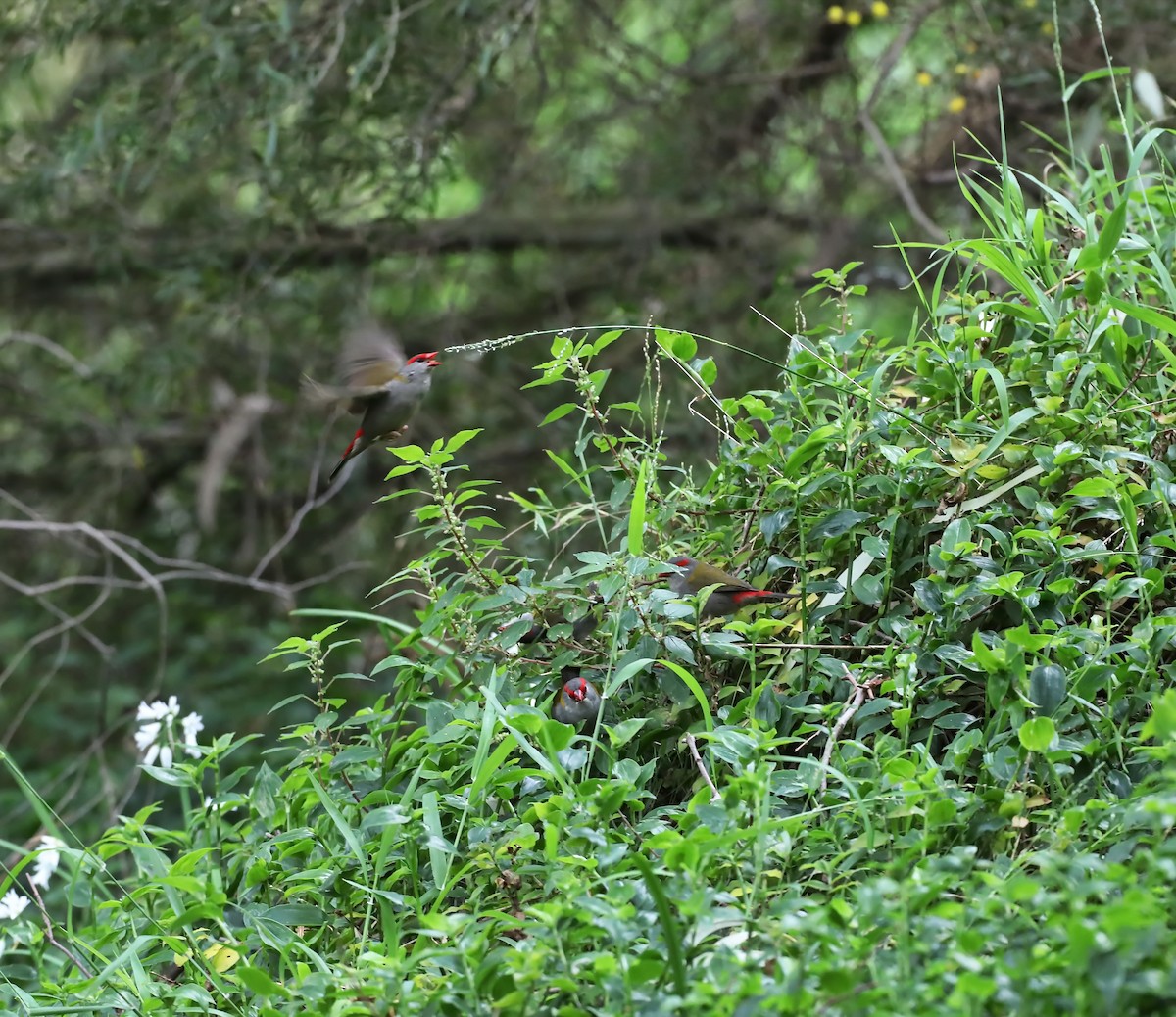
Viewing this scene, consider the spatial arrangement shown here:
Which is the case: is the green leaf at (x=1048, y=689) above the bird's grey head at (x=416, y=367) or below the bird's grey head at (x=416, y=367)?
below

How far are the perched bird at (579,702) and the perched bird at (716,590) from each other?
21cm

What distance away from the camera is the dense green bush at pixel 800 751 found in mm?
1426

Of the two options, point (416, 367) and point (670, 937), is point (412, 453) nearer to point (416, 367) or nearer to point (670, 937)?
point (670, 937)

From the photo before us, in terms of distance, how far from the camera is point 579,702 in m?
2.02

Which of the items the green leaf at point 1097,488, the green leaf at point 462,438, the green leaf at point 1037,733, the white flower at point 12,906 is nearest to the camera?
the green leaf at point 1037,733

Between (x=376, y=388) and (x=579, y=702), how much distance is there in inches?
44.4

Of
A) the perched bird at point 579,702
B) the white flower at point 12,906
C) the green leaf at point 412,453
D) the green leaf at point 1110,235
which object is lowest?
the white flower at point 12,906

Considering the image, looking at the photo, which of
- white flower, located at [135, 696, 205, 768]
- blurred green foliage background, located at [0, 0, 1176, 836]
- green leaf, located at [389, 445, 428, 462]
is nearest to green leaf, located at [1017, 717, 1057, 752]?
green leaf, located at [389, 445, 428, 462]

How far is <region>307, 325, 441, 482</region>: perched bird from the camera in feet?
9.44

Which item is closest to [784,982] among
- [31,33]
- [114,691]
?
[31,33]

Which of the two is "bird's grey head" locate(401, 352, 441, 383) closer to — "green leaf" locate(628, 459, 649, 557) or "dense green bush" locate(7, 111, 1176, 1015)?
"dense green bush" locate(7, 111, 1176, 1015)

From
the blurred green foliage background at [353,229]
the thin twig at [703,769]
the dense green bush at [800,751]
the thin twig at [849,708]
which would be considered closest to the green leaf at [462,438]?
the dense green bush at [800,751]

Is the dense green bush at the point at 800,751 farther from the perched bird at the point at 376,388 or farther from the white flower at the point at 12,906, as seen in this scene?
the perched bird at the point at 376,388

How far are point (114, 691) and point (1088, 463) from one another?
4672 mm
